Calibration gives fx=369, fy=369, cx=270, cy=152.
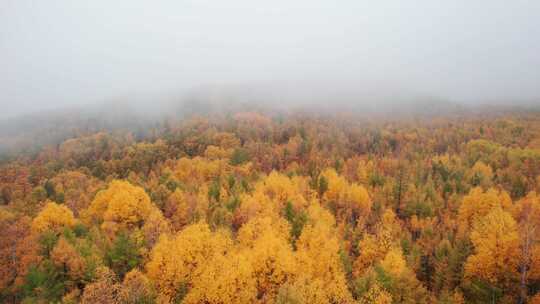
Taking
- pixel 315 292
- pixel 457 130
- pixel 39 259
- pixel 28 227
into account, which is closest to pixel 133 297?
pixel 315 292

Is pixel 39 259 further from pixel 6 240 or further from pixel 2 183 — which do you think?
pixel 2 183

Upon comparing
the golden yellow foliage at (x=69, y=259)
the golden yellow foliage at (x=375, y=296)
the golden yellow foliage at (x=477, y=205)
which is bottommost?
the golden yellow foliage at (x=477, y=205)

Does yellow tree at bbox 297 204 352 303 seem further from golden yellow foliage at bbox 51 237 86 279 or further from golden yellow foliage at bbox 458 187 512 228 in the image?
golden yellow foliage at bbox 458 187 512 228

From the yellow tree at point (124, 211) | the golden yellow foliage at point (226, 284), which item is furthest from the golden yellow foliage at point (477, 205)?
the yellow tree at point (124, 211)

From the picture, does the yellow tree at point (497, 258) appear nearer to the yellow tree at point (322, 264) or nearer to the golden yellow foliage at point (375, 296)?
the golden yellow foliage at point (375, 296)

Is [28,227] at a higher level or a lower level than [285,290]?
lower

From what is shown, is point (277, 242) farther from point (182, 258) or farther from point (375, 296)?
point (375, 296)

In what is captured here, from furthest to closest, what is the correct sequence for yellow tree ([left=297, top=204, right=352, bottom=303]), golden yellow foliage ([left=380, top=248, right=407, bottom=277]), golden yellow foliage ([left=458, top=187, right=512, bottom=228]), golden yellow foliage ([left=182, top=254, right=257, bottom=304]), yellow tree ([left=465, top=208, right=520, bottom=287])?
golden yellow foliage ([left=458, top=187, right=512, bottom=228]), yellow tree ([left=465, top=208, right=520, bottom=287]), golden yellow foliage ([left=380, top=248, right=407, bottom=277]), yellow tree ([left=297, top=204, right=352, bottom=303]), golden yellow foliage ([left=182, top=254, right=257, bottom=304])

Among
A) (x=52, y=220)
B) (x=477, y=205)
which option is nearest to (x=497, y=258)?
(x=477, y=205)

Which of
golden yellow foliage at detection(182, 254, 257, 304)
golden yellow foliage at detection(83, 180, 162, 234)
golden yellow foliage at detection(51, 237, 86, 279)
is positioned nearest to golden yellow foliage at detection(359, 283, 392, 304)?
golden yellow foliage at detection(182, 254, 257, 304)
